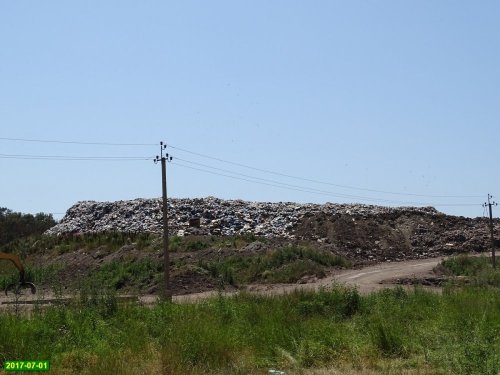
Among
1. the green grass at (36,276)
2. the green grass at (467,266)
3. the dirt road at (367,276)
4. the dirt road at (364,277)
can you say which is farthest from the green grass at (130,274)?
the green grass at (467,266)

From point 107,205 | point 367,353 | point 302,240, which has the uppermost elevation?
point 107,205

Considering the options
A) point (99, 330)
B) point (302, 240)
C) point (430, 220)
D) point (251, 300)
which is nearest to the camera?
point (99, 330)

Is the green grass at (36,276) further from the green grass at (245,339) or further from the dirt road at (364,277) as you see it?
the green grass at (245,339)

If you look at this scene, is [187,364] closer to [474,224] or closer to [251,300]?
[251,300]

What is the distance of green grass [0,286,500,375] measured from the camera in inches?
489

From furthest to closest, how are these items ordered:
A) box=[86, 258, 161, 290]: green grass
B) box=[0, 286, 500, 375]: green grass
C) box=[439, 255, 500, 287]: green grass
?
box=[439, 255, 500, 287]: green grass → box=[86, 258, 161, 290]: green grass → box=[0, 286, 500, 375]: green grass

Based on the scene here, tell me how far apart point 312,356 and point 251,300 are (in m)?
7.35

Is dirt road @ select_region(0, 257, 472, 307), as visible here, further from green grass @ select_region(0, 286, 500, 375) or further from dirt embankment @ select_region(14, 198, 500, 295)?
green grass @ select_region(0, 286, 500, 375)

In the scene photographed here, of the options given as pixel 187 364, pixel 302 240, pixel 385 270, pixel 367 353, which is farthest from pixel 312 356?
pixel 302 240

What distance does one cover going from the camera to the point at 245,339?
1492 centimetres

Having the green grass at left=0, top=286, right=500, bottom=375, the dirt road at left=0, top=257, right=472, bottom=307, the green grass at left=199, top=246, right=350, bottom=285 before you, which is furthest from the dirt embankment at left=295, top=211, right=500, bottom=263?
the green grass at left=0, top=286, right=500, bottom=375

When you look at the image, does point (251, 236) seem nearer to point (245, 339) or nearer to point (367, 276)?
point (367, 276)

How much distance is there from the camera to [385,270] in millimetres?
41156

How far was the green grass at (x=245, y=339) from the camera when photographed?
12.4 m
